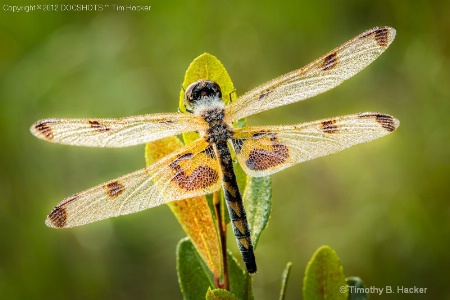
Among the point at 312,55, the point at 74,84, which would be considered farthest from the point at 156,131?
the point at 312,55

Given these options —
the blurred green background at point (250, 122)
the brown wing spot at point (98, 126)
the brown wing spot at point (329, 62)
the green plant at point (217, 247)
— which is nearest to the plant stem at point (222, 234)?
the green plant at point (217, 247)

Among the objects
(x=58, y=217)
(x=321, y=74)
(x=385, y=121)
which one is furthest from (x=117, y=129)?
(x=385, y=121)

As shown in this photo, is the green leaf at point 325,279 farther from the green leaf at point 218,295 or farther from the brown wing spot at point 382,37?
the brown wing spot at point 382,37

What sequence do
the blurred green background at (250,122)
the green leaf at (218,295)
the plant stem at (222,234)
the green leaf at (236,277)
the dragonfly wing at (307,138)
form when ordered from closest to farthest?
the green leaf at (218,295) < the plant stem at (222,234) < the green leaf at (236,277) < the dragonfly wing at (307,138) < the blurred green background at (250,122)

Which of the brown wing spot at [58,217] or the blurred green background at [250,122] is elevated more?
the blurred green background at [250,122]

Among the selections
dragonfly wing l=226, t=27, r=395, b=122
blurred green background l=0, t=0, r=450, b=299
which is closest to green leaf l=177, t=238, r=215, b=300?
dragonfly wing l=226, t=27, r=395, b=122

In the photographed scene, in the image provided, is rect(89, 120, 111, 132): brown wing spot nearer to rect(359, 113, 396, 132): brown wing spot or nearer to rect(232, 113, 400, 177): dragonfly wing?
rect(232, 113, 400, 177): dragonfly wing

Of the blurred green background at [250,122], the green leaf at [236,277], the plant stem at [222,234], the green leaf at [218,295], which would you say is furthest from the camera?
the blurred green background at [250,122]

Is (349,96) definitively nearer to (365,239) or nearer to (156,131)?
(365,239)

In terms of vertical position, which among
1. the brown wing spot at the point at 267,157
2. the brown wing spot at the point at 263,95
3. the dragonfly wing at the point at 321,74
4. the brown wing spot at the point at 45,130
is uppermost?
the dragonfly wing at the point at 321,74
